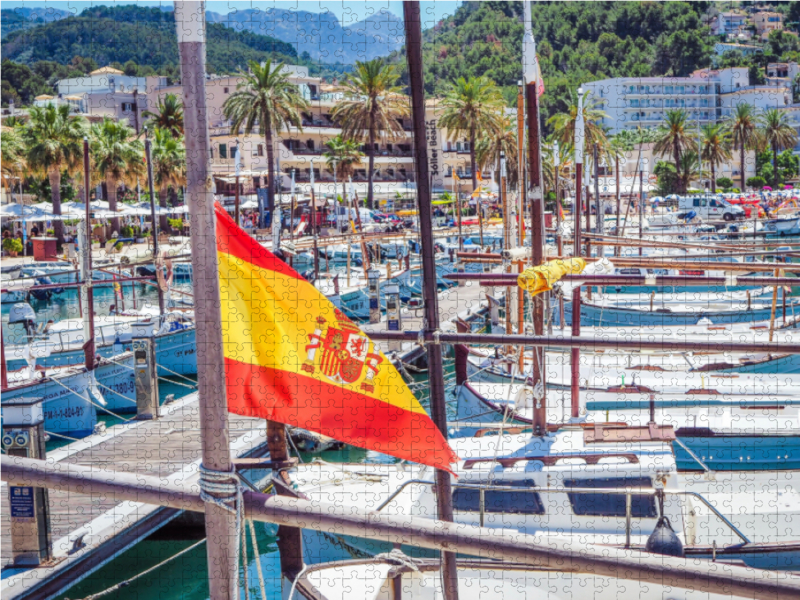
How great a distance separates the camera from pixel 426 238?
4.73 metres

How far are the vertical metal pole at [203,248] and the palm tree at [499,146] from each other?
44.2m

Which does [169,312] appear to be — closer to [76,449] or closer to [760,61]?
[76,449]

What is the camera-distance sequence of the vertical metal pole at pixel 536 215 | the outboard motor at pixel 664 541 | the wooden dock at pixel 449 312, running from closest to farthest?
the outboard motor at pixel 664 541 < the vertical metal pole at pixel 536 215 < the wooden dock at pixel 449 312

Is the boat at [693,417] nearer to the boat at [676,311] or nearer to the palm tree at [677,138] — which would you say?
the boat at [676,311]

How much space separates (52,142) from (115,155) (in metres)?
3.59

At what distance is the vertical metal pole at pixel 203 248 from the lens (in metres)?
2.94

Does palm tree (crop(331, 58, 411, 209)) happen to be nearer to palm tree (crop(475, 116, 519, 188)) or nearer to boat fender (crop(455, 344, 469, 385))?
palm tree (crop(475, 116, 519, 188))

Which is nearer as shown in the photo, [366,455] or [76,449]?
[76,449]

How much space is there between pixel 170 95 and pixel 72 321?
3264 centimetres

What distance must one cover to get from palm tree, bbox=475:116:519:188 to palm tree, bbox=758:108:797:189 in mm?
28253

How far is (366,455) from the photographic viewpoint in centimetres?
1509

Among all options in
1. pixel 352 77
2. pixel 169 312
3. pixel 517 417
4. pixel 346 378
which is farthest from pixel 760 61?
pixel 346 378

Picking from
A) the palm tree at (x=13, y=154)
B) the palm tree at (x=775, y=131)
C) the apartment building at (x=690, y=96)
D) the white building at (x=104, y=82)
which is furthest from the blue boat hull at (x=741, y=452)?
the palm tree at (x=775, y=131)

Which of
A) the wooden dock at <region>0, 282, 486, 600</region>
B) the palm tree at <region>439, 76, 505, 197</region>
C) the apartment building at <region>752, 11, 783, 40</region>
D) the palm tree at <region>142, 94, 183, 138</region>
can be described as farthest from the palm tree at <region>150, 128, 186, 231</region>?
the apartment building at <region>752, 11, 783, 40</region>
